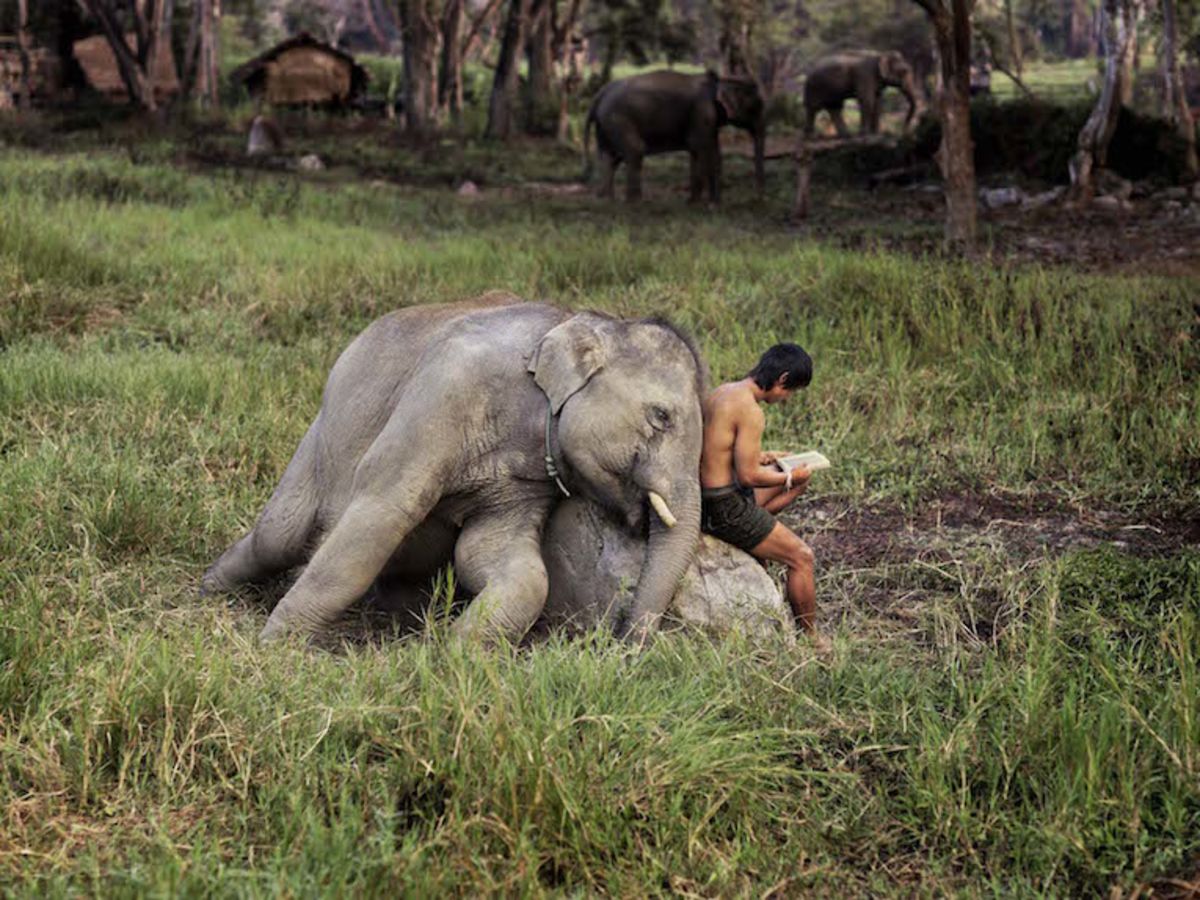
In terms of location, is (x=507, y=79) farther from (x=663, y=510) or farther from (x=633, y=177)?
(x=663, y=510)

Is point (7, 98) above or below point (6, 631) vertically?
above

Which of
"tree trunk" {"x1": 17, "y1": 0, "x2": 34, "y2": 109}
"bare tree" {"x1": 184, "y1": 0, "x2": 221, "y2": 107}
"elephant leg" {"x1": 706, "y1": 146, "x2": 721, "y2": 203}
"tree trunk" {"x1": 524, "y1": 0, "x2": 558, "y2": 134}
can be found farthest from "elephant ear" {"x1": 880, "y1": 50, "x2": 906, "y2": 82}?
"tree trunk" {"x1": 17, "y1": 0, "x2": 34, "y2": 109}

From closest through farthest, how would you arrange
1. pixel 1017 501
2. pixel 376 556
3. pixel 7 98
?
pixel 376 556 → pixel 1017 501 → pixel 7 98

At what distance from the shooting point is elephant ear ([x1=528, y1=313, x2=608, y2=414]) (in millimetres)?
4562

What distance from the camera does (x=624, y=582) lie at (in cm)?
469

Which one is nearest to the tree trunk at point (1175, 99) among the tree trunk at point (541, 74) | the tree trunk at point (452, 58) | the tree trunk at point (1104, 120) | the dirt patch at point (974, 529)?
the tree trunk at point (1104, 120)

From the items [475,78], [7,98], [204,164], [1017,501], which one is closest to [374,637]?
[1017,501]

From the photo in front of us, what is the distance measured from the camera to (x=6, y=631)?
4.10 meters

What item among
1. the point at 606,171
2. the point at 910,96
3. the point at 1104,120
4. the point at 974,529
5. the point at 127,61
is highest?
the point at 127,61

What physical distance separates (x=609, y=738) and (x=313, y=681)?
927 millimetres

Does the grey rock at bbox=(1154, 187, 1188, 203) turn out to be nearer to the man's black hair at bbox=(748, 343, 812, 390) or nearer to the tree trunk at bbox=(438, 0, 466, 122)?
the man's black hair at bbox=(748, 343, 812, 390)

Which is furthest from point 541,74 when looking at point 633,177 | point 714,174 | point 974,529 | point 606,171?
point 974,529

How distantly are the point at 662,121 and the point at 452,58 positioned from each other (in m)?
9.82

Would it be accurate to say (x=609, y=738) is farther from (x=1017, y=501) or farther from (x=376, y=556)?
(x=1017, y=501)
